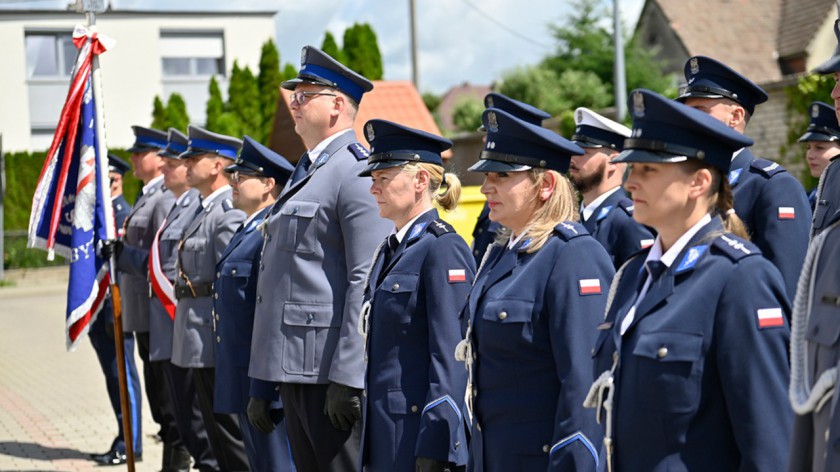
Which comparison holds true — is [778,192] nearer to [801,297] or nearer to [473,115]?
[801,297]

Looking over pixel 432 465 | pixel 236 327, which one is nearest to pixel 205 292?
pixel 236 327

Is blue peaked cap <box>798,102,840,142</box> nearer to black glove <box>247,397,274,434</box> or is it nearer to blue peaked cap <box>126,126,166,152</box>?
black glove <box>247,397,274,434</box>

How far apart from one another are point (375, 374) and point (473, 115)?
146 feet

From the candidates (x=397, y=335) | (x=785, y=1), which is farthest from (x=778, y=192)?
(x=785, y=1)

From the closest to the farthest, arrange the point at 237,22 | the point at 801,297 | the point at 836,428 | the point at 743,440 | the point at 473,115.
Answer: the point at 836,428 → the point at 801,297 → the point at 743,440 → the point at 237,22 → the point at 473,115

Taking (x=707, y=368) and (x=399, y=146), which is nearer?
(x=707, y=368)

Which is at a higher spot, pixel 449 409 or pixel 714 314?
pixel 714 314

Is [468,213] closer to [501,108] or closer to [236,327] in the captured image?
[236,327]

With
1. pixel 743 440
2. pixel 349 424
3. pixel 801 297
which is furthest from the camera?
pixel 349 424

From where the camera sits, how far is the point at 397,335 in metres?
4.16

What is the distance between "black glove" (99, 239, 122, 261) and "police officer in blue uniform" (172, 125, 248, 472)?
71 cm

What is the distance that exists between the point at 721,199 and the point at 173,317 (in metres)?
4.96

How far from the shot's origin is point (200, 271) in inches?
261

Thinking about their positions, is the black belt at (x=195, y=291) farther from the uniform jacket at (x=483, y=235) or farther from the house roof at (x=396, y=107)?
the house roof at (x=396, y=107)
